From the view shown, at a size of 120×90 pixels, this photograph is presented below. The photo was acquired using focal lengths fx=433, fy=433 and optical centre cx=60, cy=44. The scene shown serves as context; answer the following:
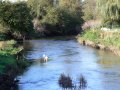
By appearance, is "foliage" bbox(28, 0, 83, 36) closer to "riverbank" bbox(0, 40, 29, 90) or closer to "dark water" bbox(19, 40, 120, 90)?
"dark water" bbox(19, 40, 120, 90)

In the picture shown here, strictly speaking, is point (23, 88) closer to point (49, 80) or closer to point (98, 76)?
point (49, 80)

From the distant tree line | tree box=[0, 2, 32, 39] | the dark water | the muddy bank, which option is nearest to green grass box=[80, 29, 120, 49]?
the muddy bank

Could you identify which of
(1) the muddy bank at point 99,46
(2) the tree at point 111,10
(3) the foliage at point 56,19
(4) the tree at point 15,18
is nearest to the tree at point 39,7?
(3) the foliage at point 56,19

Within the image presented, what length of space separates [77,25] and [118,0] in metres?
38.0

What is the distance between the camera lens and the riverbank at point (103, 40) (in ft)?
191

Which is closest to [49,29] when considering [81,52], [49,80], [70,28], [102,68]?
[70,28]

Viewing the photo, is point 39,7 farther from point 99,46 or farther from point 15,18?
point 99,46

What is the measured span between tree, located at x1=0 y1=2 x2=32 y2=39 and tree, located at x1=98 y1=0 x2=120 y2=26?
40.8 feet

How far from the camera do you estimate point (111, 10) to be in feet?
227

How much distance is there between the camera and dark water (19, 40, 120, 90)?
34156 millimetres

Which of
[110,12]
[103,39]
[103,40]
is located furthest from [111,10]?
[103,40]

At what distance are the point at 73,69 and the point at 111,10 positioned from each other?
28942mm

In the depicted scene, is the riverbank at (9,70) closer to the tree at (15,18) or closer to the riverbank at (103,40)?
the riverbank at (103,40)

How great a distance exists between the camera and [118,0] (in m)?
68.9
